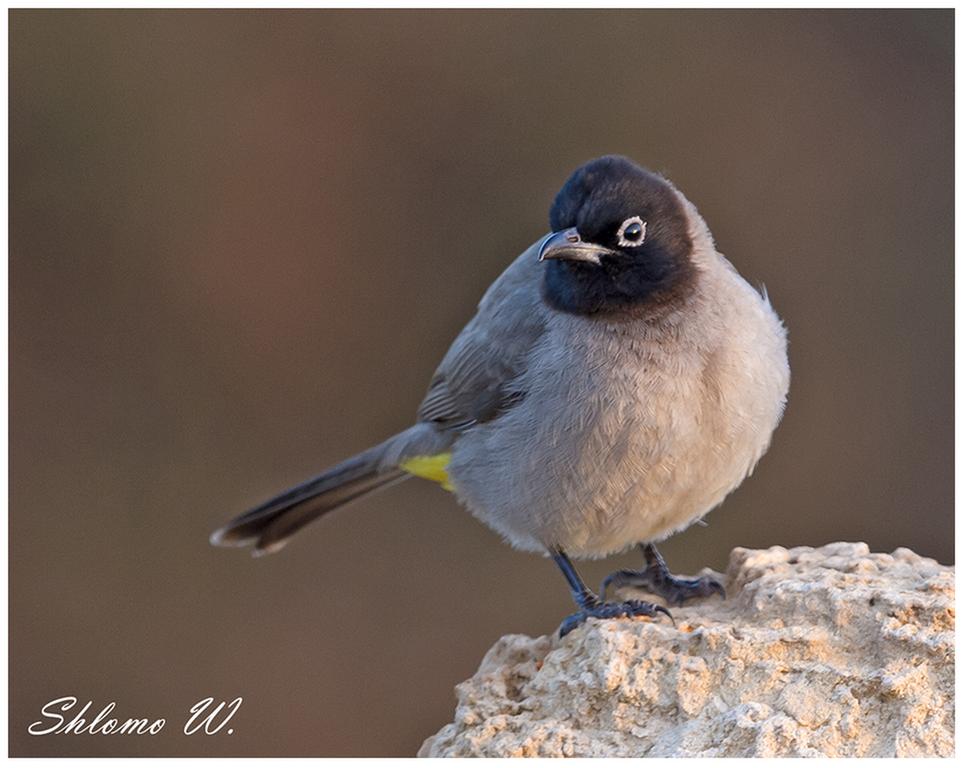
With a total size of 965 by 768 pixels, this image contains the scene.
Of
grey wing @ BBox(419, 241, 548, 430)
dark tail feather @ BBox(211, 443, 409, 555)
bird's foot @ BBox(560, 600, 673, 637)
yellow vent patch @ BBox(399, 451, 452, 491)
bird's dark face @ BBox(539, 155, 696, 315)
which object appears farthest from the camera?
dark tail feather @ BBox(211, 443, 409, 555)

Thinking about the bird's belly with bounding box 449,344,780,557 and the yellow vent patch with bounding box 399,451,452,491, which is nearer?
the bird's belly with bounding box 449,344,780,557

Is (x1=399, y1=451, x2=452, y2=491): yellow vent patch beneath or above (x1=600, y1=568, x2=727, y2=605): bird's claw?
above

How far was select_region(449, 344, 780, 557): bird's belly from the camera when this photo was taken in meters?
5.42

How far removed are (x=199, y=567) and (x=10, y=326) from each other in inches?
74.0

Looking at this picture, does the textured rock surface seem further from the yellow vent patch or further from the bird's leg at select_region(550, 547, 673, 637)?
the yellow vent patch

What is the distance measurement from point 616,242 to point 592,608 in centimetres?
133

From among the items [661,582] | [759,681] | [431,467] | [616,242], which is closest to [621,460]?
[661,582]

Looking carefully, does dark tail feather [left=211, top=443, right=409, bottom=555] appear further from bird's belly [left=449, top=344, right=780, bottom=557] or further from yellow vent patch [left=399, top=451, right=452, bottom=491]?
bird's belly [left=449, top=344, right=780, bottom=557]

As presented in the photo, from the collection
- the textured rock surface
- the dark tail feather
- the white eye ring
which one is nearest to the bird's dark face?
the white eye ring

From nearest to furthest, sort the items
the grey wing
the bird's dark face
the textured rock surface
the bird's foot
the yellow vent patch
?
the textured rock surface
the bird's foot
the bird's dark face
the grey wing
the yellow vent patch

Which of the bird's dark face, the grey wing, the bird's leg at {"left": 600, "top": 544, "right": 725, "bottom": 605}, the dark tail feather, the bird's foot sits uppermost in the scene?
the bird's dark face

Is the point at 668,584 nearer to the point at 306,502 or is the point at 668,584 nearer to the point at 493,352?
the point at 493,352

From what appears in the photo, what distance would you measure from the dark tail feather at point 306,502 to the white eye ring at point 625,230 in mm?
1772

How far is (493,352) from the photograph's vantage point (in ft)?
19.7
